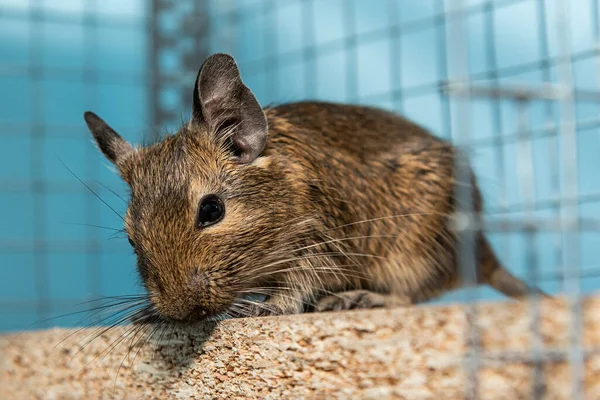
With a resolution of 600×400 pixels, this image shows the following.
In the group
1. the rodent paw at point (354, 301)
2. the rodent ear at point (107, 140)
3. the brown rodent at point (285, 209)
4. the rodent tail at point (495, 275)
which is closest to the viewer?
the brown rodent at point (285, 209)

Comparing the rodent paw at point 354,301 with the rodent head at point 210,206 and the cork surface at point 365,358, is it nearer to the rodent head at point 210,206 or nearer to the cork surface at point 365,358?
the rodent head at point 210,206

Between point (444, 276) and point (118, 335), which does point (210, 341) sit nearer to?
point (118, 335)

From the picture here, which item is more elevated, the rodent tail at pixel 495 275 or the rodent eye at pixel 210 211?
the rodent eye at pixel 210 211

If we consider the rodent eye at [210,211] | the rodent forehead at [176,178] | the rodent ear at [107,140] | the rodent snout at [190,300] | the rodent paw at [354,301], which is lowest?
the rodent paw at [354,301]

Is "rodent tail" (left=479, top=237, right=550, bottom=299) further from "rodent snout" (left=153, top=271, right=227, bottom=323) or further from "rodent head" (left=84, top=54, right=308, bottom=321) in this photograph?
"rodent snout" (left=153, top=271, right=227, bottom=323)

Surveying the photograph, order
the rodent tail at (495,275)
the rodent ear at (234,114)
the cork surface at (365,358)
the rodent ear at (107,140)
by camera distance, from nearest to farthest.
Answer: the cork surface at (365,358) < the rodent ear at (234,114) < the rodent ear at (107,140) < the rodent tail at (495,275)

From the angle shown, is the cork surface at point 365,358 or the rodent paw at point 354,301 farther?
the rodent paw at point 354,301

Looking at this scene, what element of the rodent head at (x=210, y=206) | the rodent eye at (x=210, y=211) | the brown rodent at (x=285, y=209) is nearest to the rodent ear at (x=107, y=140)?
the brown rodent at (x=285, y=209)

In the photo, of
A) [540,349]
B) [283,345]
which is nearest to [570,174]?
[540,349]

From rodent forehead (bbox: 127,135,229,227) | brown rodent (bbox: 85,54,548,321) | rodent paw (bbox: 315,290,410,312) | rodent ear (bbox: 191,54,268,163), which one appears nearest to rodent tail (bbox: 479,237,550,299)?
brown rodent (bbox: 85,54,548,321)
